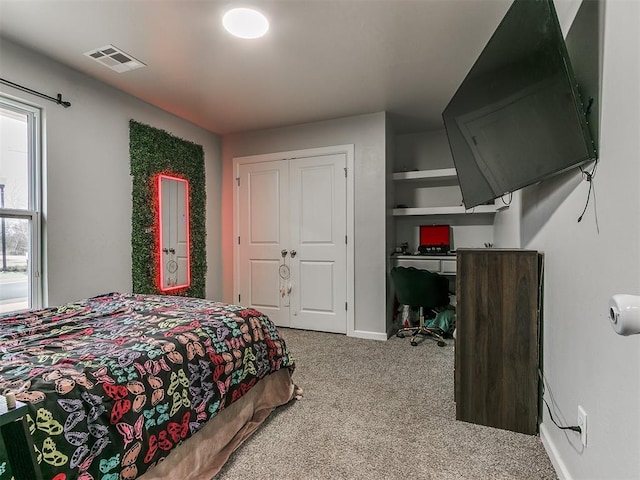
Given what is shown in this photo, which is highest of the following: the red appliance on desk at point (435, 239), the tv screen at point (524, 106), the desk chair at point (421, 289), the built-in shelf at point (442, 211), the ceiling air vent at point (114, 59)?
the ceiling air vent at point (114, 59)

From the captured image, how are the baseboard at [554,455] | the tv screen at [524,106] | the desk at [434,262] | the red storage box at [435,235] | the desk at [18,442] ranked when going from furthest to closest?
the red storage box at [435,235] → the desk at [434,262] → the baseboard at [554,455] → the tv screen at [524,106] → the desk at [18,442]

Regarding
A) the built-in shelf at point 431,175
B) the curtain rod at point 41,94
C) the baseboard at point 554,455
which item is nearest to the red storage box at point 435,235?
the built-in shelf at point 431,175

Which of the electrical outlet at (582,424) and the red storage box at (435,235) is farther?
the red storage box at (435,235)

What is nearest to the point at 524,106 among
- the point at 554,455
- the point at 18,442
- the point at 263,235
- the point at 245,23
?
the point at 554,455

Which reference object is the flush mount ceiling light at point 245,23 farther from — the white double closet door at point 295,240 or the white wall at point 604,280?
the white double closet door at point 295,240

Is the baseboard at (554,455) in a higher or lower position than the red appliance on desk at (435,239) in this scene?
lower

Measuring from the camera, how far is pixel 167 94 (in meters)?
3.16

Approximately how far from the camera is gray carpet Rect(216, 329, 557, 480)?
155 centimetres

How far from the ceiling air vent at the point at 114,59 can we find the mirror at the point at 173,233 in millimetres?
1082

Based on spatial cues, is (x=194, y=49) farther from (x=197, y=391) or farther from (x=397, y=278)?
(x=397, y=278)

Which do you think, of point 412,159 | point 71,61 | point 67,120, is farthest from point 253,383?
point 412,159

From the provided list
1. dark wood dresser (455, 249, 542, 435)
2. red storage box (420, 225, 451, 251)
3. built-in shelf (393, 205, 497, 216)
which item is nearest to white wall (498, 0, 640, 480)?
dark wood dresser (455, 249, 542, 435)

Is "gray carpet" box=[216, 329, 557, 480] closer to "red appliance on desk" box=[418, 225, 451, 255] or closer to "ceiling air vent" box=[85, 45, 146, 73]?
"red appliance on desk" box=[418, 225, 451, 255]

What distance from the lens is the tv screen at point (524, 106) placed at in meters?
1.16
